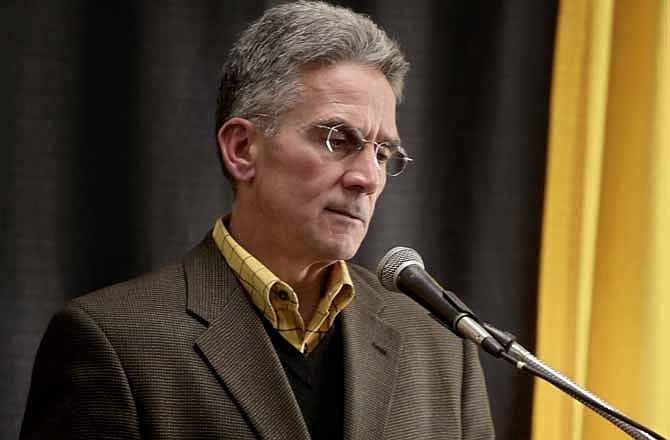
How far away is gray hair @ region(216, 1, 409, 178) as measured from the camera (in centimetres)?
172

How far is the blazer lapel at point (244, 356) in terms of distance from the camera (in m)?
1.62

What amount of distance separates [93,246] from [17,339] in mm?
252

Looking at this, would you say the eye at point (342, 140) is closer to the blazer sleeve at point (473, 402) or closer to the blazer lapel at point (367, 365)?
the blazer lapel at point (367, 365)

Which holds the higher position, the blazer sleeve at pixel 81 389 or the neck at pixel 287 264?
the neck at pixel 287 264

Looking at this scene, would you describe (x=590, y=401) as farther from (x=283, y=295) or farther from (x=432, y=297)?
(x=283, y=295)

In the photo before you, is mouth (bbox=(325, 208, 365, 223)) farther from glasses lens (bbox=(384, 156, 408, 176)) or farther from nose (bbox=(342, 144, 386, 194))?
glasses lens (bbox=(384, 156, 408, 176))

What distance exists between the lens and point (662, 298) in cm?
221

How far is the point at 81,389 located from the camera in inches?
61.3

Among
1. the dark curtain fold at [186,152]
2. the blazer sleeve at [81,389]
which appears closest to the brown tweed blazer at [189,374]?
the blazer sleeve at [81,389]

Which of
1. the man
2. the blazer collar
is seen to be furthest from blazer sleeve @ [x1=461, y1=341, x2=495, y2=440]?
the blazer collar

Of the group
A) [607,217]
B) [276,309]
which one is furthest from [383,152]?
[607,217]

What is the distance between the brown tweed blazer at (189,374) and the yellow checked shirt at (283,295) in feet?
0.08

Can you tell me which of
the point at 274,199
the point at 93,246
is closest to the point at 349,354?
the point at 274,199

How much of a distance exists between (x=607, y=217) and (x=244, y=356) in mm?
1053
